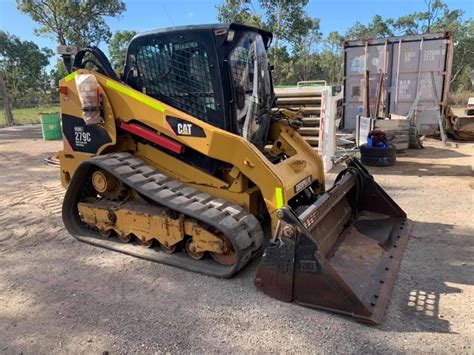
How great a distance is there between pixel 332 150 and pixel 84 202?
197 inches

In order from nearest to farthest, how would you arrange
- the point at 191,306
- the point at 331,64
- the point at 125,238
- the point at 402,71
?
1. the point at 191,306
2. the point at 125,238
3. the point at 402,71
4. the point at 331,64

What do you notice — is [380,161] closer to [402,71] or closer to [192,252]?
[402,71]

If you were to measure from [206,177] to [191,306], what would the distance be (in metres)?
1.34

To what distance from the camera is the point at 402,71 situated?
11562 millimetres

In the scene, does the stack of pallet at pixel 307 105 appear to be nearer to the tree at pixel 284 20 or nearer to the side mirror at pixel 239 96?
the side mirror at pixel 239 96

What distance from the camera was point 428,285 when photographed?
132 inches

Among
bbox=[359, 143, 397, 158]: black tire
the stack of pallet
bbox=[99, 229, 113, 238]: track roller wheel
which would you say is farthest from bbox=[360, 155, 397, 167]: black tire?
bbox=[99, 229, 113, 238]: track roller wheel

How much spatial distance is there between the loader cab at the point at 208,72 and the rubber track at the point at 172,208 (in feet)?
2.40

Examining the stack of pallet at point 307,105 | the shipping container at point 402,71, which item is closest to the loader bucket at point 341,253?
the stack of pallet at point 307,105

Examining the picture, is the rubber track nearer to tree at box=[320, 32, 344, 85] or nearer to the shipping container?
the shipping container

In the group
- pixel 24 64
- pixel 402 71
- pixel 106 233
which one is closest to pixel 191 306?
pixel 106 233

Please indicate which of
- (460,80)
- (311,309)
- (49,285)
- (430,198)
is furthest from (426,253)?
(460,80)

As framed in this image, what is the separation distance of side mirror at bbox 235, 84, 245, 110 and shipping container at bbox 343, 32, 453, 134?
8.19 m

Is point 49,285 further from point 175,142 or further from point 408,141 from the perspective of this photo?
point 408,141
